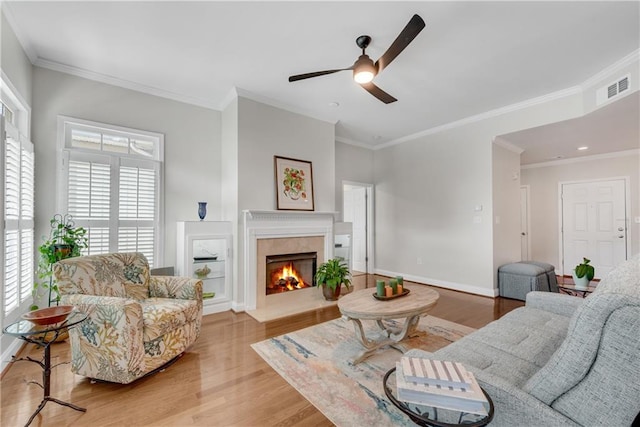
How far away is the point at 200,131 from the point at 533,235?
7073 mm

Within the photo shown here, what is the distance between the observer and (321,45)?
9.02 ft

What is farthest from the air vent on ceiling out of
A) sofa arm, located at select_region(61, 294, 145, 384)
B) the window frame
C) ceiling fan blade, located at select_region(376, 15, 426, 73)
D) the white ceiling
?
the window frame

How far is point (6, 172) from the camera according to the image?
90.3 inches

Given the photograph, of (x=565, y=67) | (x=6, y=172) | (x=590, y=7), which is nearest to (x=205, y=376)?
(x=6, y=172)

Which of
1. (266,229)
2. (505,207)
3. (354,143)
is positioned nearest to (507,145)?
(505,207)

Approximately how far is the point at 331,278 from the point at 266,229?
3.81 feet

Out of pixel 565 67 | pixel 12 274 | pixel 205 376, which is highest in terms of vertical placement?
pixel 565 67

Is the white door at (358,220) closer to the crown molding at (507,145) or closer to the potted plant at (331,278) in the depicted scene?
the potted plant at (331,278)

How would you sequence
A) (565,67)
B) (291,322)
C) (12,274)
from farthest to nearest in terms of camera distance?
1. (291,322)
2. (565,67)
3. (12,274)

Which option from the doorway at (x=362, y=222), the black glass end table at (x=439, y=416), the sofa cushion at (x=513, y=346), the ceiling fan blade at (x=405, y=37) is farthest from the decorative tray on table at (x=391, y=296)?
the doorway at (x=362, y=222)

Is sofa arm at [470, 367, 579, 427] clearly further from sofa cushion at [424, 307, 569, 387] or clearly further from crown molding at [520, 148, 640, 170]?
crown molding at [520, 148, 640, 170]

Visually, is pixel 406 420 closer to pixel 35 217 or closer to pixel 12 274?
pixel 12 274

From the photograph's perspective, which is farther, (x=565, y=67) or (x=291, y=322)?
(x=291, y=322)

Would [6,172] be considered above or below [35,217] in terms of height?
above
